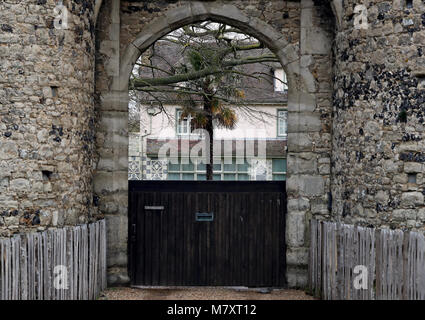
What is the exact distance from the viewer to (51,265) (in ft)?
21.9

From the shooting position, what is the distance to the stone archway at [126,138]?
28.2 ft

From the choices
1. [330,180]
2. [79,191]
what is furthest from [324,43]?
[79,191]

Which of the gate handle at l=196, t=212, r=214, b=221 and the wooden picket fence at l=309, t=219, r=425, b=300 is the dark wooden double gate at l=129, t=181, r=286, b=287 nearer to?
the gate handle at l=196, t=212, r=214, b=221

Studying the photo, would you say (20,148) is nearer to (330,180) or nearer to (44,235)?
(44,235)

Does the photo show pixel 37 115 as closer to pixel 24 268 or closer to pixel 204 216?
pixel 24 268

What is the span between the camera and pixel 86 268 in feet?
24.4

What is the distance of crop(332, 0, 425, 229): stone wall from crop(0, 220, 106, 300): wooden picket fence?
3.37 meters

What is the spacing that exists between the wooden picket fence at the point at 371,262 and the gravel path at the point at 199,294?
618mm

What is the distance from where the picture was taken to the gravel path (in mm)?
8109

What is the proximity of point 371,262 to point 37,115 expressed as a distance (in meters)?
4.17

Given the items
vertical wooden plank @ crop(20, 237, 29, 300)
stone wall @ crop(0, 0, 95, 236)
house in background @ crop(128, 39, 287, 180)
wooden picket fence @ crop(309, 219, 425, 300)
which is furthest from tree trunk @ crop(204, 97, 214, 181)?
vertical wooden plank @ crop(20, 237, 29, 300)

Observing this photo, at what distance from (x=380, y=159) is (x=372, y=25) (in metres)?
1.65

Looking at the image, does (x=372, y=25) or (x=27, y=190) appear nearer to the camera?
(x=27, y=190)

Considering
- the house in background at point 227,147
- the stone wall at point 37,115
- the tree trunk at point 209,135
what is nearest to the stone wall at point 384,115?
the stone wall at point 37,115
